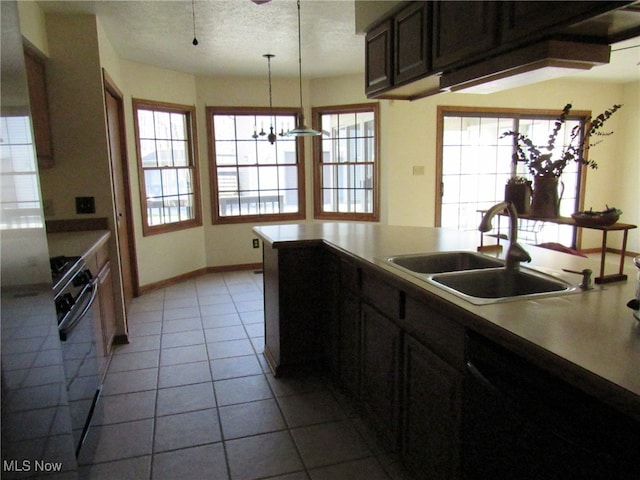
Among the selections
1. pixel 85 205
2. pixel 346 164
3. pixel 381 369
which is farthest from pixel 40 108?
pixel 346 164

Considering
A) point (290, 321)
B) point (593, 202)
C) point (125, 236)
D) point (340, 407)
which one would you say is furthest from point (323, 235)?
point (593, 202)

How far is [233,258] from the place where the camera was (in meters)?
5.99

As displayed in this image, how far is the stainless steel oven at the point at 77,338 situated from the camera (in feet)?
5.89

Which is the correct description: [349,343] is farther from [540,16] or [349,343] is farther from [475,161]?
[475,161]

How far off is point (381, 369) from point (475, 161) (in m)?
4.83

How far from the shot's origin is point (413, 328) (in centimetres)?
171

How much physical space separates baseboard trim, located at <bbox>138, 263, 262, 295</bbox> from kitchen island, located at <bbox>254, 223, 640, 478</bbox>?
2415 millimetres

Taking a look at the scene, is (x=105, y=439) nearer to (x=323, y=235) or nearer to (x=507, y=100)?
(x=323, y=235)

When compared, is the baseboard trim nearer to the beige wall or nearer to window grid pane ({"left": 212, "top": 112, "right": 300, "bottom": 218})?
the beige wall

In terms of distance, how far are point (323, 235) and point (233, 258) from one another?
3.36 m

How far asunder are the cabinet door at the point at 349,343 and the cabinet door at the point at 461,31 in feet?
4.12

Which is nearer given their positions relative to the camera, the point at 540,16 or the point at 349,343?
the point at 540,16

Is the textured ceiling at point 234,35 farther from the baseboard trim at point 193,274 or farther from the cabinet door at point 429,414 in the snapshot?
the cabinet door at point 429,414

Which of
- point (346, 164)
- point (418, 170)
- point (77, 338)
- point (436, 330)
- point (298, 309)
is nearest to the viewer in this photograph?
point (436, 330)
